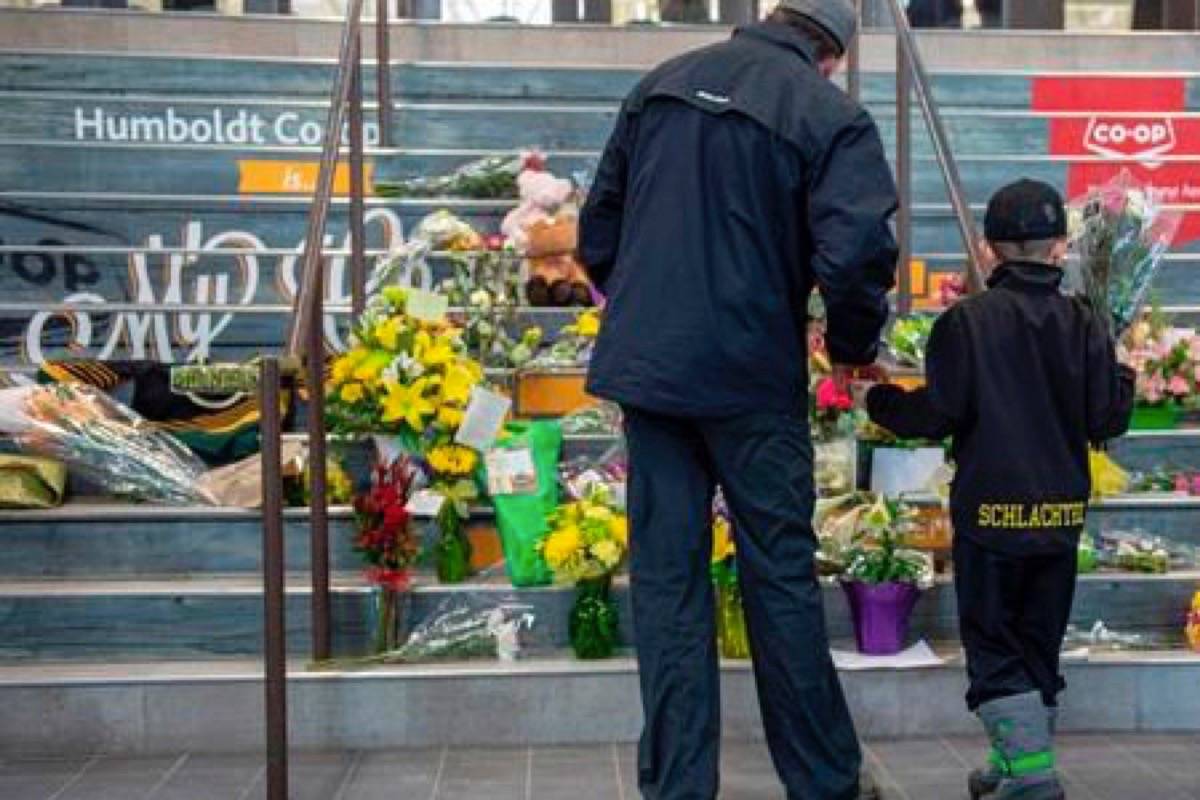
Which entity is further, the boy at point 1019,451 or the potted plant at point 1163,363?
the potted plant at point 1163,363

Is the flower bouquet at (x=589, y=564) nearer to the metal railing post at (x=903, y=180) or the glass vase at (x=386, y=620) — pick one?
the glass vase at (x=386, y=620)

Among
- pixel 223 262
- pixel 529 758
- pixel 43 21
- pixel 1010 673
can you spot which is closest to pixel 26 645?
pixel 529 758

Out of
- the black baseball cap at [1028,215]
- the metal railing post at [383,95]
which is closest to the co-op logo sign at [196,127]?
the metal railing post at [383,95]

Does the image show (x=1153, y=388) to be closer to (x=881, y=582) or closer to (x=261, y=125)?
(x=881, y=582)

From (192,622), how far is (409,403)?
0.88 meters

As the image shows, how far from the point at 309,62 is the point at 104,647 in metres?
4.32

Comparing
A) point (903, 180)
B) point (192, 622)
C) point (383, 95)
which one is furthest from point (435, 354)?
point (383, 95)

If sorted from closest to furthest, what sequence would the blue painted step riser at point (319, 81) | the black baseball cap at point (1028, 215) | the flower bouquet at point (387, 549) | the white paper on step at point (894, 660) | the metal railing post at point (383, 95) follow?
1. the black baseball cap at point (1028, 215)
2. the white paper on step at point (894, 660)
3. the flower bouquet at point (387, 549)
4. the metal railing post at point (383, 95)
5. the blue painted step riser at point (319, 81)

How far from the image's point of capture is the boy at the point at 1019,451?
3.74m

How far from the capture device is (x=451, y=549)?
4855mm

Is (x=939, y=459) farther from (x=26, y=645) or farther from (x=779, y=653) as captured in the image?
(x=26, y=645)

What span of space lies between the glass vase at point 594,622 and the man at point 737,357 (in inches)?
47.6

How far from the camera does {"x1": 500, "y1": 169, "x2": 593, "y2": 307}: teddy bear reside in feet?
19.8

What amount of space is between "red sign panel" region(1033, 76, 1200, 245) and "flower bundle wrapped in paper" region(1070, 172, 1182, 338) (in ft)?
8.47
